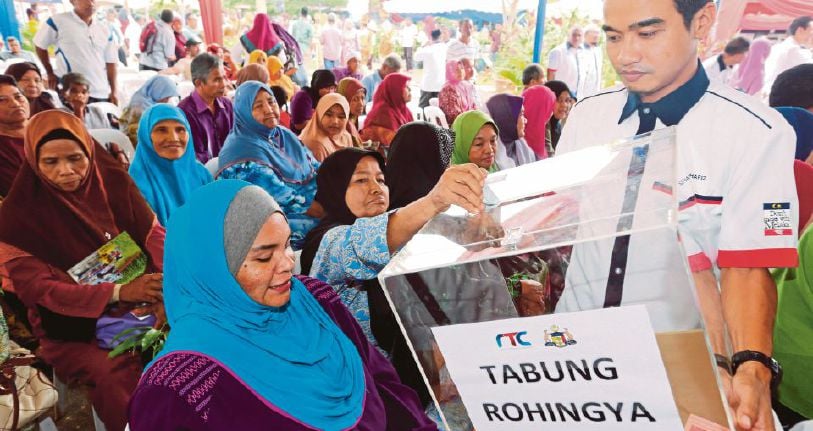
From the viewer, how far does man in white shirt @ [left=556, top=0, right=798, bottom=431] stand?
3.40 feet

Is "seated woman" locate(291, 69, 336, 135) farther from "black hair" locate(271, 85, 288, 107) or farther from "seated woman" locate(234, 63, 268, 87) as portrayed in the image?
"seated woman" locate(234, 63, 268, 87)

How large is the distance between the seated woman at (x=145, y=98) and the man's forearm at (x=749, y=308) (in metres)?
4.32

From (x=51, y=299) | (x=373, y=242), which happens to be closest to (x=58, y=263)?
(x=51, y=299)

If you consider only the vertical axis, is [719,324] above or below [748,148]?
below

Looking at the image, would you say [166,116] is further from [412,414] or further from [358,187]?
[412,414]

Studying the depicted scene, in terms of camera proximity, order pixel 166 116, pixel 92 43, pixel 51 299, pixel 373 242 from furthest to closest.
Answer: pixel 92 43
pixel 166 116
pixel 51 299
pixel 373 242

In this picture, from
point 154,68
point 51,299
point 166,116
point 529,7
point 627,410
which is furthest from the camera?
point 529,7

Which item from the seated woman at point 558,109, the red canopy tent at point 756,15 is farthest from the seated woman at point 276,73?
the red canopy tent at point 756,15

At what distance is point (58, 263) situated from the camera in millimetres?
2248

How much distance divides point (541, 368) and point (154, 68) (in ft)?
28.4

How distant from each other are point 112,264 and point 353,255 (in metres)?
1.26

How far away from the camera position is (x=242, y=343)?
4.54 ft

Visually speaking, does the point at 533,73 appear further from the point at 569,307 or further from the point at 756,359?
the point at 569,307

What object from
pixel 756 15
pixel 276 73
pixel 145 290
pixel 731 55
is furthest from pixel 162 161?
pixel 756 15
